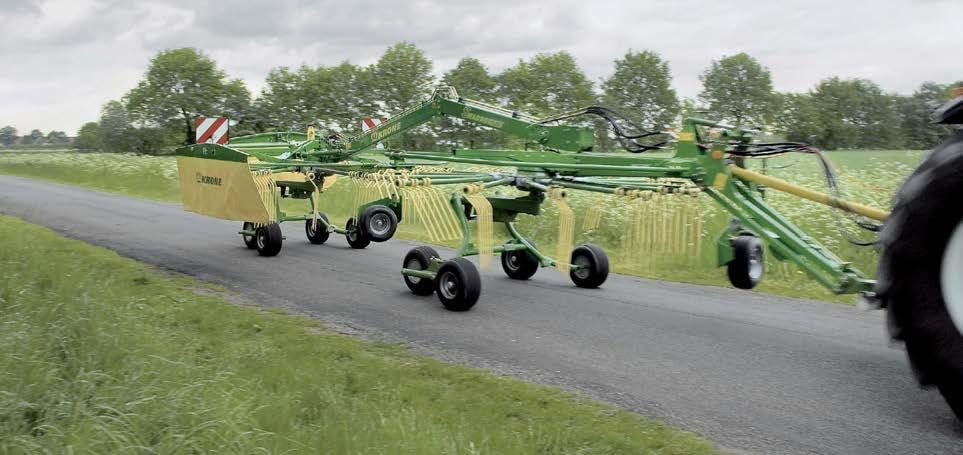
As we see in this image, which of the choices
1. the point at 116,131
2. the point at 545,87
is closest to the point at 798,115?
the point at 545,87

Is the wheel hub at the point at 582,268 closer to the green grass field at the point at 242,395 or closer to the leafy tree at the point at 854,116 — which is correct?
the green grass field at the point at 242,395

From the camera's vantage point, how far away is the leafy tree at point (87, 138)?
2854 inches

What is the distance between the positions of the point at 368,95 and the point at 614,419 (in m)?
19.0

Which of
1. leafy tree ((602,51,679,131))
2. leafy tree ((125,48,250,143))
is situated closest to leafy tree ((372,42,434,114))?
leafy tree ((602,51,679,131))

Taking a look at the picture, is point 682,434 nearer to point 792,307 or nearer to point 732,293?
point 792,307

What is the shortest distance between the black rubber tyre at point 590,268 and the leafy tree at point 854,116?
41.9 ft

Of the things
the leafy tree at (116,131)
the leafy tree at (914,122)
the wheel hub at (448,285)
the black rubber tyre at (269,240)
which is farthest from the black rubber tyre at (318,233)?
the leafy tree at (116,131)

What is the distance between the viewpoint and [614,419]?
4812 millimetres

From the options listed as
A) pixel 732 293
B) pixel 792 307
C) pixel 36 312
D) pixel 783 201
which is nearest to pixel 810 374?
pixel 792 307

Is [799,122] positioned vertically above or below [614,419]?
above

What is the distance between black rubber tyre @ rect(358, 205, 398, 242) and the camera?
35.5ft

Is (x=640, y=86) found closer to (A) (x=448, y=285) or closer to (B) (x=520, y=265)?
(B) (x=520, y=265)

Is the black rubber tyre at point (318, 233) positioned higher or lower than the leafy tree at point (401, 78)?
lower

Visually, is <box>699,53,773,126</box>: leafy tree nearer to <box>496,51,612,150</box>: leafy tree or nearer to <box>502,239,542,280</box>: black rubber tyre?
<box>496,51,612,150</box>: leafy tree
